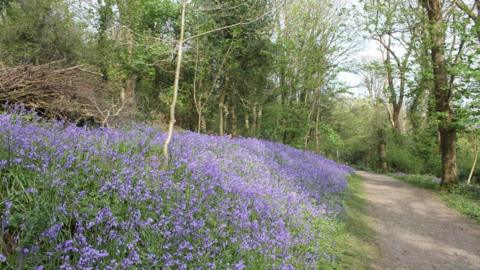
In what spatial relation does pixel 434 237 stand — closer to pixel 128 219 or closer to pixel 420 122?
pixel 128 219

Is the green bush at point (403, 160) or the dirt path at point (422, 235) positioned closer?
the dirt path at point (422, 235)

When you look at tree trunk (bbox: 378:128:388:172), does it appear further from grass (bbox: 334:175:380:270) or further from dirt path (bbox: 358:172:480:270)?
grass (bbox: 334:175:380:270)

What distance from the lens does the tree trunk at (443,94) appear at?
14406mm

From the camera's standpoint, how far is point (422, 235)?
26.4ft

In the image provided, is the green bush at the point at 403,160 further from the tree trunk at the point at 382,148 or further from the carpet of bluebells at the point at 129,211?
the carpet of bluebells at the point at 129,211

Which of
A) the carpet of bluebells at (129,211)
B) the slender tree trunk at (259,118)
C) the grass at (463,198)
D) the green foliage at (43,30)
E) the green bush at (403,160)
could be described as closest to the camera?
the carpet of bluebells at (129,211)

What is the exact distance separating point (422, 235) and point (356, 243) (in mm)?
2353

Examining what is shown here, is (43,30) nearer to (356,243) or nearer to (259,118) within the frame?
(259,118)

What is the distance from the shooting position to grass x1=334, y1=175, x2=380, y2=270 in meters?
5.72

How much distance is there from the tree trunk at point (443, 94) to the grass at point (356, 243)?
25.1 feet

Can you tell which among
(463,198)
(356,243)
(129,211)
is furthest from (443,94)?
(129,211)

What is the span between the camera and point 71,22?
→ 2072 centimetres

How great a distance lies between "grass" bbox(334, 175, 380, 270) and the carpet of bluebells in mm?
365

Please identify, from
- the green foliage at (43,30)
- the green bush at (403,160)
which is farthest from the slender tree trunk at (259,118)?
the green bush at (403,160)
